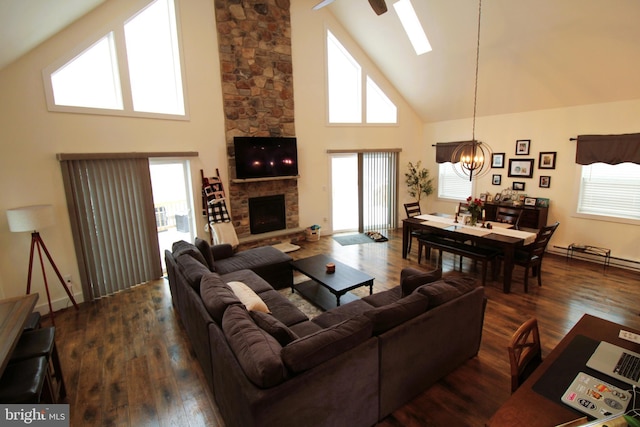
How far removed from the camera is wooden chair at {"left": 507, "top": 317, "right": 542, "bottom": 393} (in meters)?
1.77

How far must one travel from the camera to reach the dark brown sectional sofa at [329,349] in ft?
5.96

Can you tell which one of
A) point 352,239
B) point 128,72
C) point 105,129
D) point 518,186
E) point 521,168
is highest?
point 128,72

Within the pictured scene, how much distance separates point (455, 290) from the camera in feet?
9.00

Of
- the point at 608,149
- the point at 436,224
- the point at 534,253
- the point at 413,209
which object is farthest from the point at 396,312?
the point at 608,149

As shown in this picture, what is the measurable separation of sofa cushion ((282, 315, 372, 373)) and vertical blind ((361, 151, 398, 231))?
18.6ft

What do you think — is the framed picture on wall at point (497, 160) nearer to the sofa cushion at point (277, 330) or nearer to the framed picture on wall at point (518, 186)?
the framed picture on wall at point (518, 186)

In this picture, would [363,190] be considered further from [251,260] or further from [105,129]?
[105,129]

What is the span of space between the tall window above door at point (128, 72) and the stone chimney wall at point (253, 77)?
2.84 ft

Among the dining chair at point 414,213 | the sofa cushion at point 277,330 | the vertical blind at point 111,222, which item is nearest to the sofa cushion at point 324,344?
the sofa cushion at point 277,330

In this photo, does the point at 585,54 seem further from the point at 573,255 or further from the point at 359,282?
the point at 359,282

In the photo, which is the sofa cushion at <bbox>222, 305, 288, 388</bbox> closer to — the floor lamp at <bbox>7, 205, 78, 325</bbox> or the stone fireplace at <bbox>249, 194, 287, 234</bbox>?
the floor lamp at <bbox>7, 205, 78, 325</bbox>

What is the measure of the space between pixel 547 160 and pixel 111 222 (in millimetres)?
7677

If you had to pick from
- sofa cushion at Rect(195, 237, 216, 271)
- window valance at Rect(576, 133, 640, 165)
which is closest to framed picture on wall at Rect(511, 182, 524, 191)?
window valance at Rect(576, 133, 640, 165)

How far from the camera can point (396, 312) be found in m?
2.33
